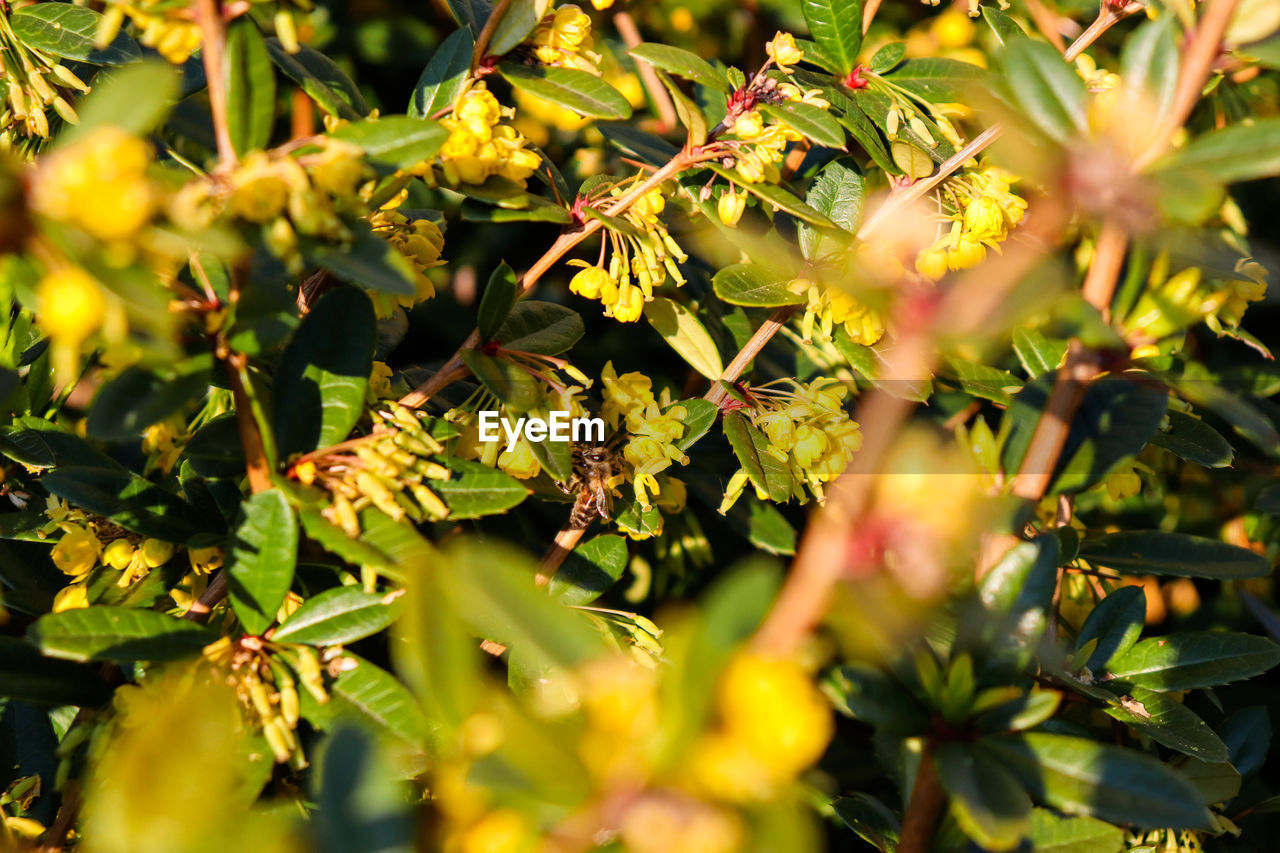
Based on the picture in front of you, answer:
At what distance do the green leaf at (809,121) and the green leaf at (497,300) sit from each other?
383 millimetres

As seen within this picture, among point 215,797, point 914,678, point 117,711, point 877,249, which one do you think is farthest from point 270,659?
point 877,249

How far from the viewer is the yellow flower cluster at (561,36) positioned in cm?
113

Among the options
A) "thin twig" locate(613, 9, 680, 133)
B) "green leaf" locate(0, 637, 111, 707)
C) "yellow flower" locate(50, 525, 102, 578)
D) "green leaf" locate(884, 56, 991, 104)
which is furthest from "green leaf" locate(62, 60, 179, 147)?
"thin twig" locate(613, 9, 680, 133)

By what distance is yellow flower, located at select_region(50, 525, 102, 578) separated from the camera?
1136mm

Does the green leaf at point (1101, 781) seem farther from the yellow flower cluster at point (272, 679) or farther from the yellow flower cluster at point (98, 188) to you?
the yellow flower cluster at point (98, 188)

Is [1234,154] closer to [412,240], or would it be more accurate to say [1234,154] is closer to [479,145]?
[479,145]

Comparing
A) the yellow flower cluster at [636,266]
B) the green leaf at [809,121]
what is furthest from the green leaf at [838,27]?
the yellow flower cluster at [636,266]

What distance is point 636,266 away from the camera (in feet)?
3.95

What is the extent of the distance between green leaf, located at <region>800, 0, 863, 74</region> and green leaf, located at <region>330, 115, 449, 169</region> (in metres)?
0.76

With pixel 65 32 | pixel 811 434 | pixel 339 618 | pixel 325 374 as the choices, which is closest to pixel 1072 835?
pixel 811 434

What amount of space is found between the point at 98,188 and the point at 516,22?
61cm

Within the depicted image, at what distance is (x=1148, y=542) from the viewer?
1.22m

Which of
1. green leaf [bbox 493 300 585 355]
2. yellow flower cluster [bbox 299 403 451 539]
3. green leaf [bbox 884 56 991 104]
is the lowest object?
green leaf [bbox 493 300 585 355]

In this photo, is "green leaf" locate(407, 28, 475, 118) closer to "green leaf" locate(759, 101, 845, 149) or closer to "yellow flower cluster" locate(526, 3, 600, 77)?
"yellow flower cluster" locate(526, 3, 600, 77)
